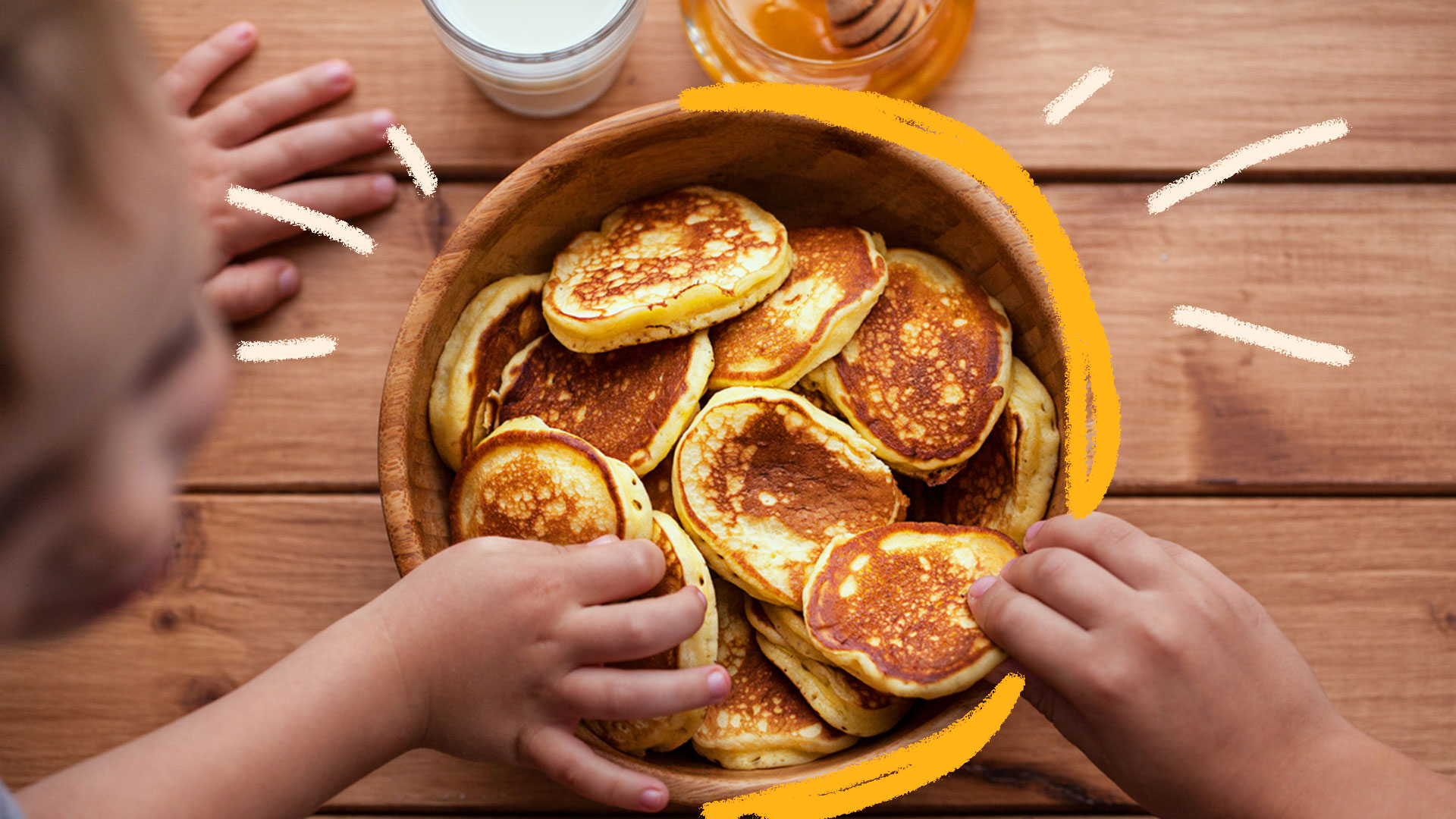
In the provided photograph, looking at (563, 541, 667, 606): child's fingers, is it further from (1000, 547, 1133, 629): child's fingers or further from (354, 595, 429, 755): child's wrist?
Answer: (1000, 547, 1133, 629): child's fingers

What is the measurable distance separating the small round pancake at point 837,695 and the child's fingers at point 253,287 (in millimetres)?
642

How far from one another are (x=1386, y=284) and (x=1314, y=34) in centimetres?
29

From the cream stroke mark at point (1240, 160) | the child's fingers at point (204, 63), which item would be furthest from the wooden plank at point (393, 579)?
the child's fingers at point (204, 63)

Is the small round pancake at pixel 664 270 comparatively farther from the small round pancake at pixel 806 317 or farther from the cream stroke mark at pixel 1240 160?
the cream stroke mark at pixel 1240 160

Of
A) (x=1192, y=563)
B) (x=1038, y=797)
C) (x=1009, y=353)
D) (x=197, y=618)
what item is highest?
(x=1009, y=353)

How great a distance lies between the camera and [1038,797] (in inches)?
37.2

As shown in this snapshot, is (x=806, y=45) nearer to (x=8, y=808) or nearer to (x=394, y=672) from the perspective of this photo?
(x=394, y=672)

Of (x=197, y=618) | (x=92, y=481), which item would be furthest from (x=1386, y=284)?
(x=197, y=618)

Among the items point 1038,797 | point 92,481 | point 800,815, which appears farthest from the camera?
point 1038,797

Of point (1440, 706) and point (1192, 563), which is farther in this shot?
point (1440, 706)

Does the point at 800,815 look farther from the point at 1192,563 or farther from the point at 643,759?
the point at 1192,563

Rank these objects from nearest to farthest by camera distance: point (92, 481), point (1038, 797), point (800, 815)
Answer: point (92, 481), point (800, 815), point (1038, 797)

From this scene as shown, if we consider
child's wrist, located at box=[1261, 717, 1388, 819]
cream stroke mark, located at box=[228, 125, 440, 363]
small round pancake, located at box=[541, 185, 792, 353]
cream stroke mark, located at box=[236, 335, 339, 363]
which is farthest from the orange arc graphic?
cream stroke mark, located at box=[236, 335, 339, 363]

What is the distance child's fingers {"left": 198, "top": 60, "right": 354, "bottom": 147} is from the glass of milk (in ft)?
0.52
